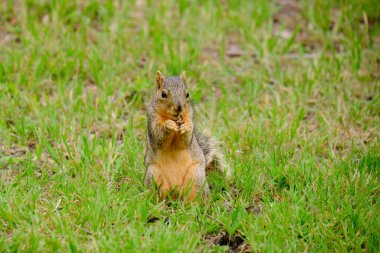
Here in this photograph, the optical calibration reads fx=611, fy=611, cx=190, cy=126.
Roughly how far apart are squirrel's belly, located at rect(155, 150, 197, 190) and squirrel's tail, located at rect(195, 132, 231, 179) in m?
0.33

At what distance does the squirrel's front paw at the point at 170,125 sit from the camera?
12.1 feet

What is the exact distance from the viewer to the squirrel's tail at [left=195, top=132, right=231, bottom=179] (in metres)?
4.06

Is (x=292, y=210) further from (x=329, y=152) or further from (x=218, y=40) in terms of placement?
(x=218, y=40)

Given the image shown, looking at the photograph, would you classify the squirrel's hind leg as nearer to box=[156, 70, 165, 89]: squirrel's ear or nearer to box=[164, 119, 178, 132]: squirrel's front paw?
box=[164, 119, 178, 132]: squirrel's front paw

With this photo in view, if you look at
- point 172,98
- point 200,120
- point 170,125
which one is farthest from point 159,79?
point 200,120

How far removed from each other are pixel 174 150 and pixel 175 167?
4.2 inches

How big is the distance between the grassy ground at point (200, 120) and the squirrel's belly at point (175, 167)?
155 millimetres

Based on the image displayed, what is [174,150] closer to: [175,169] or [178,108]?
[175,169]

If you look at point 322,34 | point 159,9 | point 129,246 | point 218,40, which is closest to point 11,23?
point 159,9

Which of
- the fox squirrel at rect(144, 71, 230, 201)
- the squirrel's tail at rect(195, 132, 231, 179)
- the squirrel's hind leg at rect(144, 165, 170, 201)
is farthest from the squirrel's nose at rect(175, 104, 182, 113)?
the squirrel's tail at rect(195, 132, 231, 179)

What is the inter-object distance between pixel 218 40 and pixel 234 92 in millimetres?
923

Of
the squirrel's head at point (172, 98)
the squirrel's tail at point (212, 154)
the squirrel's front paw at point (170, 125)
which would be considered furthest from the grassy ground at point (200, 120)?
the squirrel's head at point (172, 98)

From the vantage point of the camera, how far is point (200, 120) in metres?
5.01

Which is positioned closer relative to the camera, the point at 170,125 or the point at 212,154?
the point at 170,125
